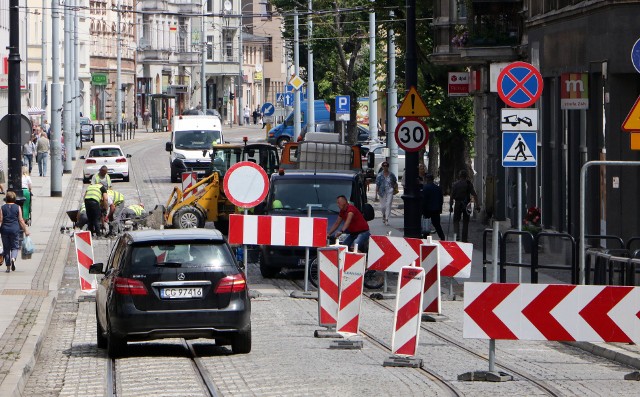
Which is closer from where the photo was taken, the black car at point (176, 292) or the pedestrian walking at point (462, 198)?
the black car at point (176, 292)

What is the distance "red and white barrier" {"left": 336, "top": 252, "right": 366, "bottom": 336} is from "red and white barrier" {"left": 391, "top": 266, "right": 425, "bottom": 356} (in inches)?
77.1

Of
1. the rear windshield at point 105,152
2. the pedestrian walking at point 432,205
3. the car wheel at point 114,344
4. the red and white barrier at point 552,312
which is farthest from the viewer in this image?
the rear windshield at point 105,152

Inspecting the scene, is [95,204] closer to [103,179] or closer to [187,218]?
[187,218]

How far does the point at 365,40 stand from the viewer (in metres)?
69.8

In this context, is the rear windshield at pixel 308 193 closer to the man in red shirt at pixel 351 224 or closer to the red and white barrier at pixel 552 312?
the man in red shirt at pixel 351 224

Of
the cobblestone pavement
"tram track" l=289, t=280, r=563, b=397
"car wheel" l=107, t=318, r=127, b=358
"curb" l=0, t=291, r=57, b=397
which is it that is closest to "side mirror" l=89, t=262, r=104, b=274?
the cobblestone pavement

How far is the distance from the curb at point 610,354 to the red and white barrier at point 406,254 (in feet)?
13.1

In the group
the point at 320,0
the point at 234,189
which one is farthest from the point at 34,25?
the point at 234,189

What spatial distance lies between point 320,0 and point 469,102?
26.8m

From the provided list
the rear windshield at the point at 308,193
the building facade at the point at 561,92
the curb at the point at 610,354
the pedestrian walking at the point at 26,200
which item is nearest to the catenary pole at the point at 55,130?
the pedestrian walking at the point at 26,200

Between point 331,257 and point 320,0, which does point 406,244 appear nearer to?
point 331,257

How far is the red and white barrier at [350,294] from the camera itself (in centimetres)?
1739

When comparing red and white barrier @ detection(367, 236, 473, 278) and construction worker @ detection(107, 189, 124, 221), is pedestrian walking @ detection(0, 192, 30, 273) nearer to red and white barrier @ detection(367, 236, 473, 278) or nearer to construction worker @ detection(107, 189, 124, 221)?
red and white barrier @ detection(367, 236, 473, 278)

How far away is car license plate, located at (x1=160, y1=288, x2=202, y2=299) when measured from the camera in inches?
624
